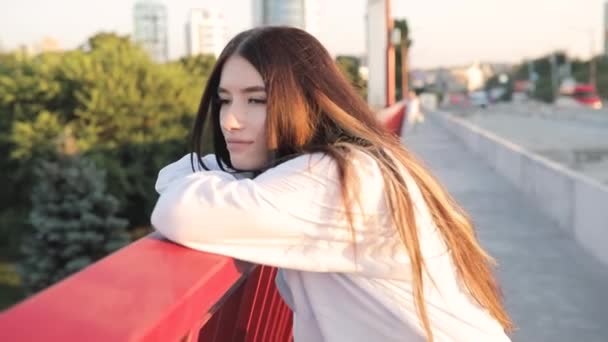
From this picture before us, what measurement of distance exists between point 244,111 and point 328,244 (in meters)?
0.41

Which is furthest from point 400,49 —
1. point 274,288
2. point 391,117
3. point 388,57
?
point 274,288

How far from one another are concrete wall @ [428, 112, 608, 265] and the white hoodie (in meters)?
4.05

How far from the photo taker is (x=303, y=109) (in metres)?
1.77

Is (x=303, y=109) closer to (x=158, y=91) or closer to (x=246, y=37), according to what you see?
(x=246, y=37)

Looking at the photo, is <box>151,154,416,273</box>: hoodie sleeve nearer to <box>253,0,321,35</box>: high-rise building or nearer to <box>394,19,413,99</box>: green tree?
<box>253,0,321,35</box>: high-rise building

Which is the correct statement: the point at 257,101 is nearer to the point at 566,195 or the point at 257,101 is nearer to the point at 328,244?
the point at 328,244

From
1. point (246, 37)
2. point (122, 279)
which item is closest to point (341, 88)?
point (246, 37)

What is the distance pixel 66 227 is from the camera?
23.9 meters

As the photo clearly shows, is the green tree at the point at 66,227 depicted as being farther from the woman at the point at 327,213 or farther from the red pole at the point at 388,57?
the woman at the point at 327,213

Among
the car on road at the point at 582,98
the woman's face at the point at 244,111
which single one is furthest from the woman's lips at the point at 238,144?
the car on road at the point at 582,98

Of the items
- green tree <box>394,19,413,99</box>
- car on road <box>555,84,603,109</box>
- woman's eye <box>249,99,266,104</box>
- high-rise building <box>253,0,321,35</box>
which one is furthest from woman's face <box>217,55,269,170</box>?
car on road <box>555,84,603,109</box>

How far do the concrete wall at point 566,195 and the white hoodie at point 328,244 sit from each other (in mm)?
4046

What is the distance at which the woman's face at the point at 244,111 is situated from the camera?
182 centimetres

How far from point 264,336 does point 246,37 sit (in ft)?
3.01
